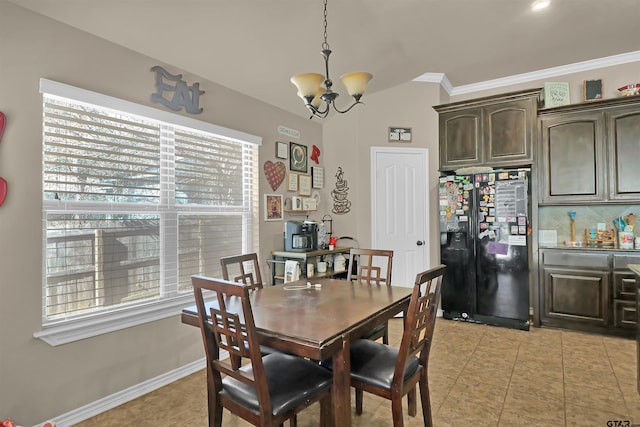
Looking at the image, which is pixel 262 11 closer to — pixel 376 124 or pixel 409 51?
pixel 409 51

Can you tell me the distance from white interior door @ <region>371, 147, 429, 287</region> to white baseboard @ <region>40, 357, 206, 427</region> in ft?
8.33

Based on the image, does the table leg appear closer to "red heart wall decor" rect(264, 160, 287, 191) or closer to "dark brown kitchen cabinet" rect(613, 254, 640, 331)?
"red heart wall decor" rect(264, 160, 287, 191)

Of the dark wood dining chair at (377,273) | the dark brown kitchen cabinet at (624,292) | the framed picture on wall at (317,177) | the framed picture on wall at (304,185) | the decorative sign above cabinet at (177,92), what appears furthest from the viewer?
the framed picture on wall at (317,177)

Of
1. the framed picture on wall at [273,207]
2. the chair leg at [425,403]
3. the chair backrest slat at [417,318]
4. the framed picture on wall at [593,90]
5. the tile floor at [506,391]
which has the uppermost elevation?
the framed picture on wall at [593,90]

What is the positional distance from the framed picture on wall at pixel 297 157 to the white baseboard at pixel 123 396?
87.5 inches

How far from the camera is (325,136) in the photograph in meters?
4.55

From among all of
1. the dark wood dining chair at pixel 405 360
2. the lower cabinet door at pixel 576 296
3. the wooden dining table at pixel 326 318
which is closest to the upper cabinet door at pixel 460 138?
the lower cabinet door at pixel 576 296

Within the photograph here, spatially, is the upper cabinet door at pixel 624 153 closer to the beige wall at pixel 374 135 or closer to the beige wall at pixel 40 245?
the beige wall at pixel 374 135

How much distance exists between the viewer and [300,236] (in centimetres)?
369

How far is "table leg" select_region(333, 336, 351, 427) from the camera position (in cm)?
156

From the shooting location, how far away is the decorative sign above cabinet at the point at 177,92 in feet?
8.73

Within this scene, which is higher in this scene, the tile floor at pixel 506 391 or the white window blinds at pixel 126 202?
the white window blinds at pixel 126 202

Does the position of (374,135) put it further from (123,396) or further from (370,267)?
(123,396)

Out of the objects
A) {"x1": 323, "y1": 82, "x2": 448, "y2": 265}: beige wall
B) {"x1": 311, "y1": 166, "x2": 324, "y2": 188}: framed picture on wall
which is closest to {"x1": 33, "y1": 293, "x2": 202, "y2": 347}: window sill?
{"x1": 311, "y1": 166, "x2": 324, "y2": 188}: framed picture on wall
